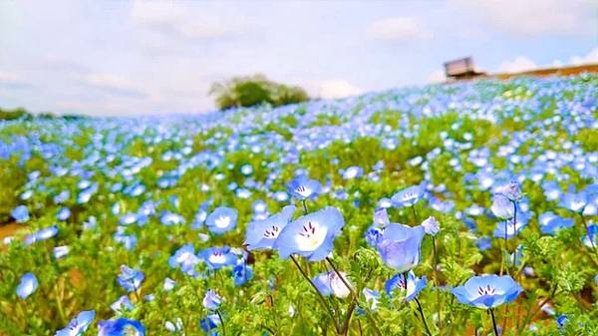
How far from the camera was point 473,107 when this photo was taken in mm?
7410

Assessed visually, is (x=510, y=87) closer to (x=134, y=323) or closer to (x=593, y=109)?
(x=593, y=109)

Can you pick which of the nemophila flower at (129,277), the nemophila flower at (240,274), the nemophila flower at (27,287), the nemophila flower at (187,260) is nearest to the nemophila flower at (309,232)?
the nemophila flower at (240,274)

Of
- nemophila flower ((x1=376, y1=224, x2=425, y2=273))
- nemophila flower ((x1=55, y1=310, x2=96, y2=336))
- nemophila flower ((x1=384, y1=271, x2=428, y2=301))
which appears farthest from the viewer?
nemophila flower ((x1=55, y1=310, x2=96, y2=336))

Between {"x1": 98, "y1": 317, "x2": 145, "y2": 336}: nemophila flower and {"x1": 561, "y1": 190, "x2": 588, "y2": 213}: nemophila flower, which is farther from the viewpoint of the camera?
{"x1": 561, "y1": 190, "x2": 588, "y2": 213}: nemophila flower

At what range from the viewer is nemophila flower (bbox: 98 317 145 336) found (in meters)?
1.28

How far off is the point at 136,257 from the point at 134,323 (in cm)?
160

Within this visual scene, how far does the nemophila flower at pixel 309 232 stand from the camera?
94 cm

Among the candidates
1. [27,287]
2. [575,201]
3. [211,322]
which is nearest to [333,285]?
[211,322]

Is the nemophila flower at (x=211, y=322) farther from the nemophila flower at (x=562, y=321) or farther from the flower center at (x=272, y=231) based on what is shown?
the nemophila flower at (x=562, y=321)

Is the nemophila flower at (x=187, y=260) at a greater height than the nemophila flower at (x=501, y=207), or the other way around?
the nemophila flower at (x=501, y=207)

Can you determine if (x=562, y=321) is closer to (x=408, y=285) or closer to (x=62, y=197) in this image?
(x=408, y=285)

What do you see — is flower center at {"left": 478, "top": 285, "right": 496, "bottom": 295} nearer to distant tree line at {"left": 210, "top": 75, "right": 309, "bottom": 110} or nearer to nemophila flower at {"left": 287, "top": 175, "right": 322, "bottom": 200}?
nemophila flower at {"left": 287, "top": 175, "right": 322, "bottom": 200}

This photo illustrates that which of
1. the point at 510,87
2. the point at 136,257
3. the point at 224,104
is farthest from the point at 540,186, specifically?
the point at 224,104

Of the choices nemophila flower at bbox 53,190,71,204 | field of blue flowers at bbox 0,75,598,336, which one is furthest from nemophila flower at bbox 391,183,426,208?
nemophila flower at bbox 53,190,71,204
